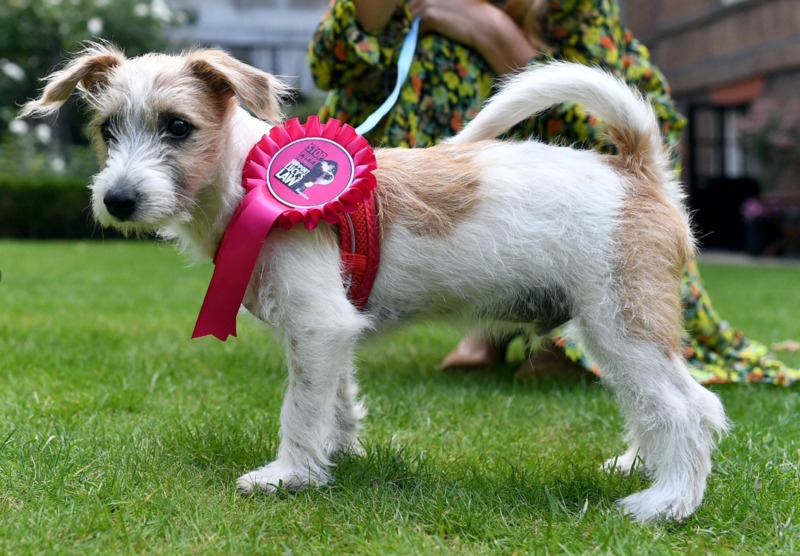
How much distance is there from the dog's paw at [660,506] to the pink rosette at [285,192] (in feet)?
4.24

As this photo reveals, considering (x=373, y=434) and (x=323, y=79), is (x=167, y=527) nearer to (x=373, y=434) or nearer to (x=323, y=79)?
(x=373, y=434)

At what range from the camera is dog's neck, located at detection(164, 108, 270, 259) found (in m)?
2.65

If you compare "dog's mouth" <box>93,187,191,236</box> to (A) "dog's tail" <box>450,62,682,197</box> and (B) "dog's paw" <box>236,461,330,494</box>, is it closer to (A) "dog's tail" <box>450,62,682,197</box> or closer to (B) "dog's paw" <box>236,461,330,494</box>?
(B) "dog's paw" <box>236,461,330,494</box>

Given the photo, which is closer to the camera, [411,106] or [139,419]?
[139,419]

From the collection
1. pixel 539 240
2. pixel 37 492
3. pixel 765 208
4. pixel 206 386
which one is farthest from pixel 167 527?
pixel 765 208

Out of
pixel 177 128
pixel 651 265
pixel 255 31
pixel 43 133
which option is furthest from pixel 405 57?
pixel 255 31

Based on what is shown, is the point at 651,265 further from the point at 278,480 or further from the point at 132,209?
the point at 132,209

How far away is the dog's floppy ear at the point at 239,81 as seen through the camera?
2.56 metres

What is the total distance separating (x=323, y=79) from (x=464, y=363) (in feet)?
6.00

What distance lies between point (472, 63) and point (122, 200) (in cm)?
239

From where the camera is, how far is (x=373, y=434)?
3.35 m

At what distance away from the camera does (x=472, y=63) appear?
4.22 metres

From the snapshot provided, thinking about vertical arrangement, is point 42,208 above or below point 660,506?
below

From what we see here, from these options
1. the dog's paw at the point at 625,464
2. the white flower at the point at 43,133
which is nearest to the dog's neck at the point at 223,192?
the dog's paw at the point at 625,464
